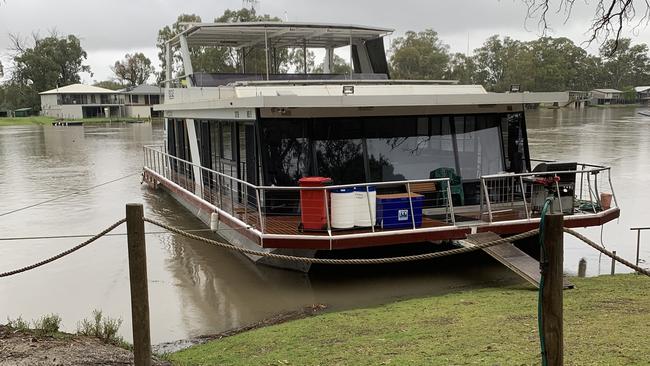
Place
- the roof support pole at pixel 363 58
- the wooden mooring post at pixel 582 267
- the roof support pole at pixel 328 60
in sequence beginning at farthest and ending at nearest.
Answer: the roof support pole at pixel 328 60 < the roof support pole at pixel 363 58 < the wooden mooring post at pixel 582 267

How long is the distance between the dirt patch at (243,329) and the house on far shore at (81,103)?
286ft

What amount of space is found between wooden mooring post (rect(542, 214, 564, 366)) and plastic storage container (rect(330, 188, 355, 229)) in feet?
15.6

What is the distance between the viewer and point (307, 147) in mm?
9539

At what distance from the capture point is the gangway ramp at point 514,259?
24.6 ft

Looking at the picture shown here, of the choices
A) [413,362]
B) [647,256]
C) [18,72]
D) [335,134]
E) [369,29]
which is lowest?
[647,256]

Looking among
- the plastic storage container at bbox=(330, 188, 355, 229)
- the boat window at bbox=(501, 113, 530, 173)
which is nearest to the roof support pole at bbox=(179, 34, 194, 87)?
the plastic storage container at bbox=(330, 188, 355, 229)

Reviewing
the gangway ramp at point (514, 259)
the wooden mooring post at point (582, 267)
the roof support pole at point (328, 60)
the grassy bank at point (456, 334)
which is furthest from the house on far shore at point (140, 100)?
the grassy bank at point (456, 334)

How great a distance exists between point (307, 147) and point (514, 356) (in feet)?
18.9

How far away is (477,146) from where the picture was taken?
10297 millimetres

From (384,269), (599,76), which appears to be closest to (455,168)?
(384,269)

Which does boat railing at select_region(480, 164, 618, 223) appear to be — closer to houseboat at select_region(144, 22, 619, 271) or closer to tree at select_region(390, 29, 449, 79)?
houseboat at select_region(144, 22, 619, 271)

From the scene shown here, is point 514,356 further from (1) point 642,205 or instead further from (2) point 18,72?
(2) point 18,72

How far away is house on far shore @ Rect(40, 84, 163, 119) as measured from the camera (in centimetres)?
8750

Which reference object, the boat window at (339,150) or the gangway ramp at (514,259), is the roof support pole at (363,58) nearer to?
the boat window at (339,150)
